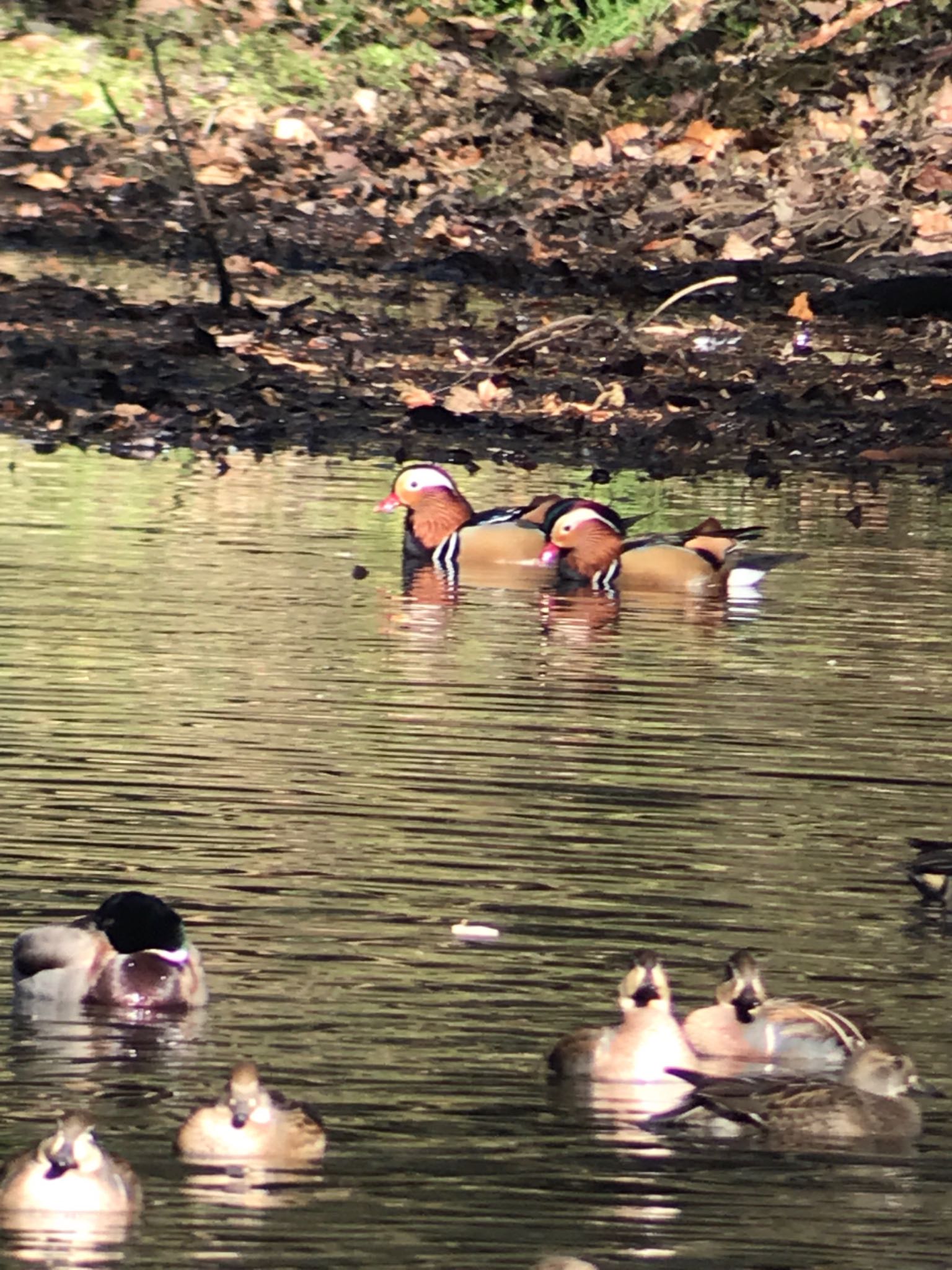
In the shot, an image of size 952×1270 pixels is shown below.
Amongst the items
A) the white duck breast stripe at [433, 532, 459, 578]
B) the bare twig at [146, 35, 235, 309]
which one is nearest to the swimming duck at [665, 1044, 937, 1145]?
the white duck breast stripe at [433, 532, 459, 578]

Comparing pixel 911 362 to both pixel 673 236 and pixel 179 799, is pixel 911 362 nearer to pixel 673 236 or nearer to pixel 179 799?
pixel 673 236

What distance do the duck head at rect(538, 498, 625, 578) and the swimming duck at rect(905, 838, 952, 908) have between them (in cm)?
570

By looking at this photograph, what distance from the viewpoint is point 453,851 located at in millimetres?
8680

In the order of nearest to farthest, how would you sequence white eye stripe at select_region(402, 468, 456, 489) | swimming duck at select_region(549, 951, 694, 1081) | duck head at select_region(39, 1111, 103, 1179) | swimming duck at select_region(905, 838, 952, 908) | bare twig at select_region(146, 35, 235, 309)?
duck head at select_region(39, 1111, 103, 1179) → swimming duck at select_region(549, 951, 694, 1081) → swimming duck at select_region(905, 838, 952, 908) → white eye stripe at select_region(402, 468, 456, 489) → bare twig at select_region(146, 35, 235, 309)

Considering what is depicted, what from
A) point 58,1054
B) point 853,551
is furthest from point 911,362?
point 58,1054

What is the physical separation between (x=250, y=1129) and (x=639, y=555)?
27.4 ft

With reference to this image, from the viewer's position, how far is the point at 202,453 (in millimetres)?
17609

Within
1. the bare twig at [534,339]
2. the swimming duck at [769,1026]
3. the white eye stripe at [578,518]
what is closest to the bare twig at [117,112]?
the bare twig at [534,339]

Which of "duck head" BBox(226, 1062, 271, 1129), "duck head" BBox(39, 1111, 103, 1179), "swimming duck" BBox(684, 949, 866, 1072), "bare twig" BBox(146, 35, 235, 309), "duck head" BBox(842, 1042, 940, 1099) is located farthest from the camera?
"bare twig" BBox(146, 35, 235, 309)

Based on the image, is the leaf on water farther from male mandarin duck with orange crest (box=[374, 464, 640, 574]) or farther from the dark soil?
male mandarin duck with orange crest (box=[374, 464, 640, 574])

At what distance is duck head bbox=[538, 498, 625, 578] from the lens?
45.9ft

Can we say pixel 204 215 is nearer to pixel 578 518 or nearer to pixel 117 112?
pixel 117 112

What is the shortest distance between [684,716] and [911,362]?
9805 mm

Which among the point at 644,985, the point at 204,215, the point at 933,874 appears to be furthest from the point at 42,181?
the point at 644,985
